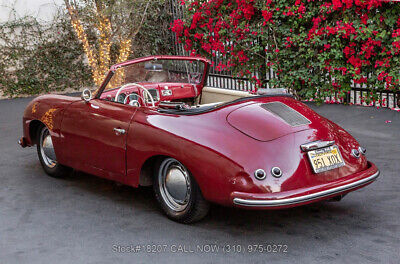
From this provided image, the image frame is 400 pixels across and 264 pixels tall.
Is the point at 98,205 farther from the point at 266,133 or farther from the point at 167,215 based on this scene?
the point at 266,133

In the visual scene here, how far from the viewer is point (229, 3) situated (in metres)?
10.8

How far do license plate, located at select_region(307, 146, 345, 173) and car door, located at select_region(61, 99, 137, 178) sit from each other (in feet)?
5.41

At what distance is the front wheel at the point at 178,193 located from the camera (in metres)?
3.98

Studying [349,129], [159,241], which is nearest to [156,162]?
[159,241]

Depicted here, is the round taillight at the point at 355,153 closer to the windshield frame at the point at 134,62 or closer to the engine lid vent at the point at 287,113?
the engine lid vent at the point at 287,113

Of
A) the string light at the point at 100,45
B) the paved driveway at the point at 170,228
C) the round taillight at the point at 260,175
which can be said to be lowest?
the paved driveway at the point at 170,228

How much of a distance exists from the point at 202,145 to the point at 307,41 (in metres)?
6.16

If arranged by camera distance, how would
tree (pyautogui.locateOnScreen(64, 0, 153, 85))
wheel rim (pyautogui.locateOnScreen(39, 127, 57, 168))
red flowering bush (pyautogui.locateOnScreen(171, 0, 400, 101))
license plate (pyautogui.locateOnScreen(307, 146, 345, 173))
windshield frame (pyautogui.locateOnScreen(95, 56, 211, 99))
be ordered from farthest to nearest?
1. tree (pyautogui.locateOnScreen(64, 0, 153, 85))
2. red flowering bush (pyautogui.locateOnScreen(171, 0, 400, 101))
3. wheel rim (pyautogui.locateOnScreen(39, 127, 57, 168))
4. windshield frame (pyautogui.locateOnScreen(95, 56, 211, 99))
5. license plate (pyautogui.locateOnScreen(307, 146, 345, 173))

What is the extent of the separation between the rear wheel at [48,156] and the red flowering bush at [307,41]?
532cm

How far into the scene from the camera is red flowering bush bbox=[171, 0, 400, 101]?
332 inches

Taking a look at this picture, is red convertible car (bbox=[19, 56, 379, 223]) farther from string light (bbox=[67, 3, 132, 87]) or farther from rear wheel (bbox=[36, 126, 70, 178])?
string light (bbox=[67, 3, 132, 87])

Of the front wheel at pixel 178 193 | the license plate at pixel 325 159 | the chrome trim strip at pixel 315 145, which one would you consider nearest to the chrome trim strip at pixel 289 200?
the license plate at pixel 325 159

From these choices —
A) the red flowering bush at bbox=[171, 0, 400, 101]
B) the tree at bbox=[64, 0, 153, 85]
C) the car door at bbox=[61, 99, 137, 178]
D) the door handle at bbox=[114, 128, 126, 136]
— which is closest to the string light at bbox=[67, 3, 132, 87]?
the tree at bbox=[64, 0, 153, 85]

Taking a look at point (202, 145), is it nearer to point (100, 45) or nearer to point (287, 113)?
point (287, 113)
